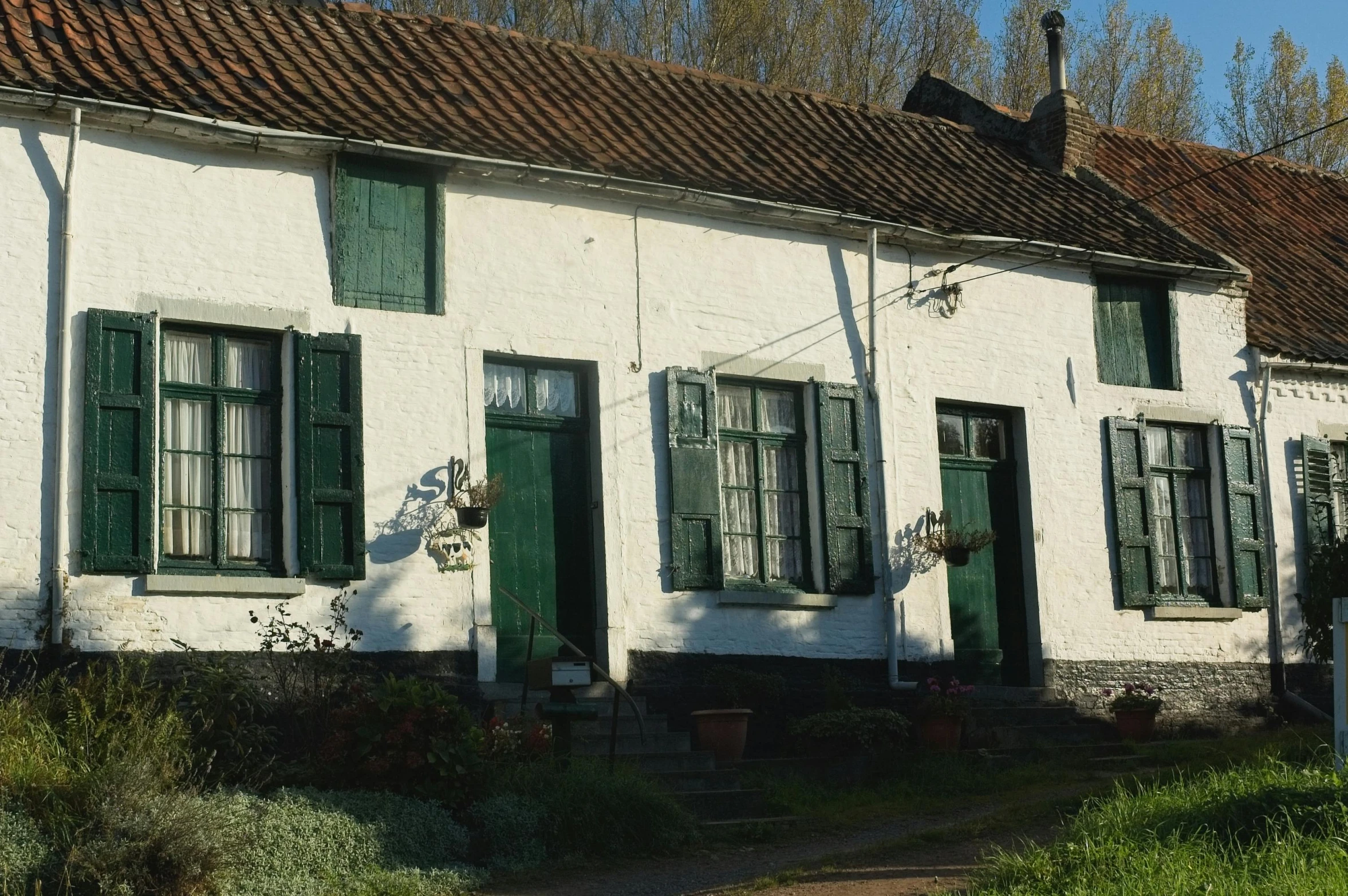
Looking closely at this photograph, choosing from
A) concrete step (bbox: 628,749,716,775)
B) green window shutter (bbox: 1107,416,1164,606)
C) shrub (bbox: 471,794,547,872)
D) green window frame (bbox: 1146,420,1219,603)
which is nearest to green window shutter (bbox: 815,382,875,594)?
concrete step (bbox: 628,749,716,775)

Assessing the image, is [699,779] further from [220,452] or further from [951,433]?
[951,433]

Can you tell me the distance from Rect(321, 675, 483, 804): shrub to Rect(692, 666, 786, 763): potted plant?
2631 mm

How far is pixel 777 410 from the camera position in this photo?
1473cm

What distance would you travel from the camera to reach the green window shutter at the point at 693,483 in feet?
44.9

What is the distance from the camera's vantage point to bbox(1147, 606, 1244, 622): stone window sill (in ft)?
53.1

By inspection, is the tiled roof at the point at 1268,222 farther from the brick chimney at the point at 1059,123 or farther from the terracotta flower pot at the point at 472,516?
the terracotta flower pot at the point at 472,516

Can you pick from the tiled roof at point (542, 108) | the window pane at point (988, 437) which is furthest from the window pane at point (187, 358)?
the window pane at point (988, 437)

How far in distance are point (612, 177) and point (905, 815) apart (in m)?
5.32

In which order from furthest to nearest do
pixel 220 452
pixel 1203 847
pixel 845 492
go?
1. pixel 845 492
2. pixel 220 452
3. pixel 1203 847

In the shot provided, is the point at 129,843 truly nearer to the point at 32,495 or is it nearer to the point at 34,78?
the point at 32,495

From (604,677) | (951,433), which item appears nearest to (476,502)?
(604,677)

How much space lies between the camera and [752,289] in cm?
1459

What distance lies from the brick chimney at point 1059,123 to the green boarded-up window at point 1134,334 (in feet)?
6.75

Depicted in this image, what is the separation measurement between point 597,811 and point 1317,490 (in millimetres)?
9914
